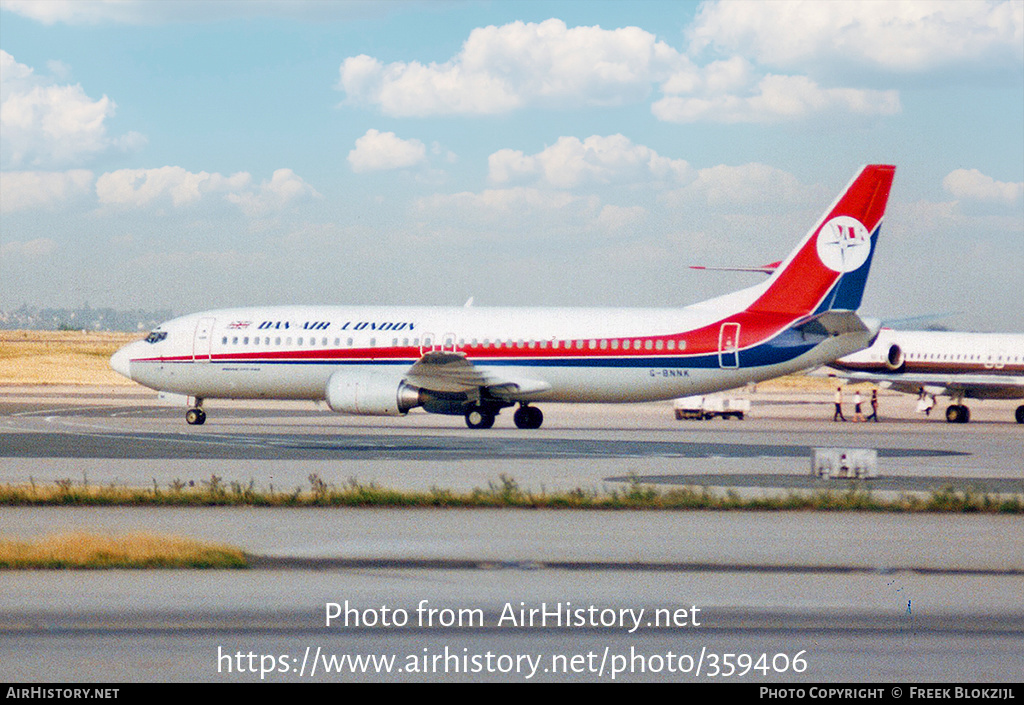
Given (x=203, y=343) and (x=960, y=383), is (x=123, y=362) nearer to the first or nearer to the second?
(x=203, y=343)

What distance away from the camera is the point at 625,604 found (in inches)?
449

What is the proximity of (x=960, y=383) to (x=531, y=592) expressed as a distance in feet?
163

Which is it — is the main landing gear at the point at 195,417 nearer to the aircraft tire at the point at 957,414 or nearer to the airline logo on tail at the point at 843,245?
the airline logo on tail at the point at 843,245

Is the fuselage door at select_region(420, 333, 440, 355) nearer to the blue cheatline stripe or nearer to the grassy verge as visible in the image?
the blue cheatline stripe

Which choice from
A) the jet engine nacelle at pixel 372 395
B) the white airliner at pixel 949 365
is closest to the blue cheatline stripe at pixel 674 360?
the jet engine nacelle at pixel 372 395

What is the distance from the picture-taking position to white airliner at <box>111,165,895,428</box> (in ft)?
132

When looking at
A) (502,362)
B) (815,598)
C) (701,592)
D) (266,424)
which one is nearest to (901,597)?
(815,598)

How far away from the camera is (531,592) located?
12.0 meters

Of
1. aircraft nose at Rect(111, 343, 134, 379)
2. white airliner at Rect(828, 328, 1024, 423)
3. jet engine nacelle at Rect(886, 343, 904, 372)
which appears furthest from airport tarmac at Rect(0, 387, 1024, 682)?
jet engine nacelle at Rect(886, 343, 904, 372)

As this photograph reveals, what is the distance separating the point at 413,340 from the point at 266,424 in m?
6.52

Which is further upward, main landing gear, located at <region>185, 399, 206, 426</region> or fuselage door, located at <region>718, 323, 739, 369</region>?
fuselage door, located at <region>718, 323, 739, 369</region>

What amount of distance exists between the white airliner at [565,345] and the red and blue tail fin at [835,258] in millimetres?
35

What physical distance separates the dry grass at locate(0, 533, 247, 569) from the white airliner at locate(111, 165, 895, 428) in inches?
997

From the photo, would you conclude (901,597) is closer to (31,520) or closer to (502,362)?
(31,520)
